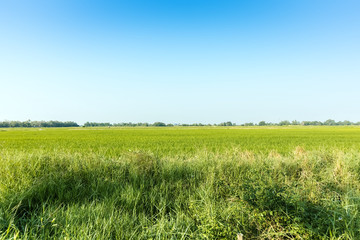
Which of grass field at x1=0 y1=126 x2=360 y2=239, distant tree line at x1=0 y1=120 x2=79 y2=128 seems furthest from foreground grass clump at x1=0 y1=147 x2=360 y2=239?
distant tree line at x1=0 y1=120 x2=79 y2=128

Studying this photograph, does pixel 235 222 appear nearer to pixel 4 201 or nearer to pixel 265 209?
pixel 265 209

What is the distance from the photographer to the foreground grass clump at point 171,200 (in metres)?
3.29

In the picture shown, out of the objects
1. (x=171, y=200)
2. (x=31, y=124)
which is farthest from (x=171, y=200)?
(x=31, y=124)

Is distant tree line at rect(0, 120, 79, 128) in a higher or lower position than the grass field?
higher

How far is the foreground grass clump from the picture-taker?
3287 millimetres

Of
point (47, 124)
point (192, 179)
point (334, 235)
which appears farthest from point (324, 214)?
point (47, 124)

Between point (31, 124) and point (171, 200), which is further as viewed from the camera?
point (31, 124)

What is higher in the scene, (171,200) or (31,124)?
(31,124)

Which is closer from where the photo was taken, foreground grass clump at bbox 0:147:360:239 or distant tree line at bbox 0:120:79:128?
foreground grass clump at bbox 0:147:360:239

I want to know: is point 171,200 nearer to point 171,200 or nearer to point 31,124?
point 171,200

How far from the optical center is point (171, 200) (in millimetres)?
4957

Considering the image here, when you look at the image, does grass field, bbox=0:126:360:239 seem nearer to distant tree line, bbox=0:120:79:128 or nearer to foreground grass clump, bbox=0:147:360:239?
foreground grass clump, bbox=0:147:360:239

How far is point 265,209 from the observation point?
3648 millimetres

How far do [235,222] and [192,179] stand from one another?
2529 millimetres
